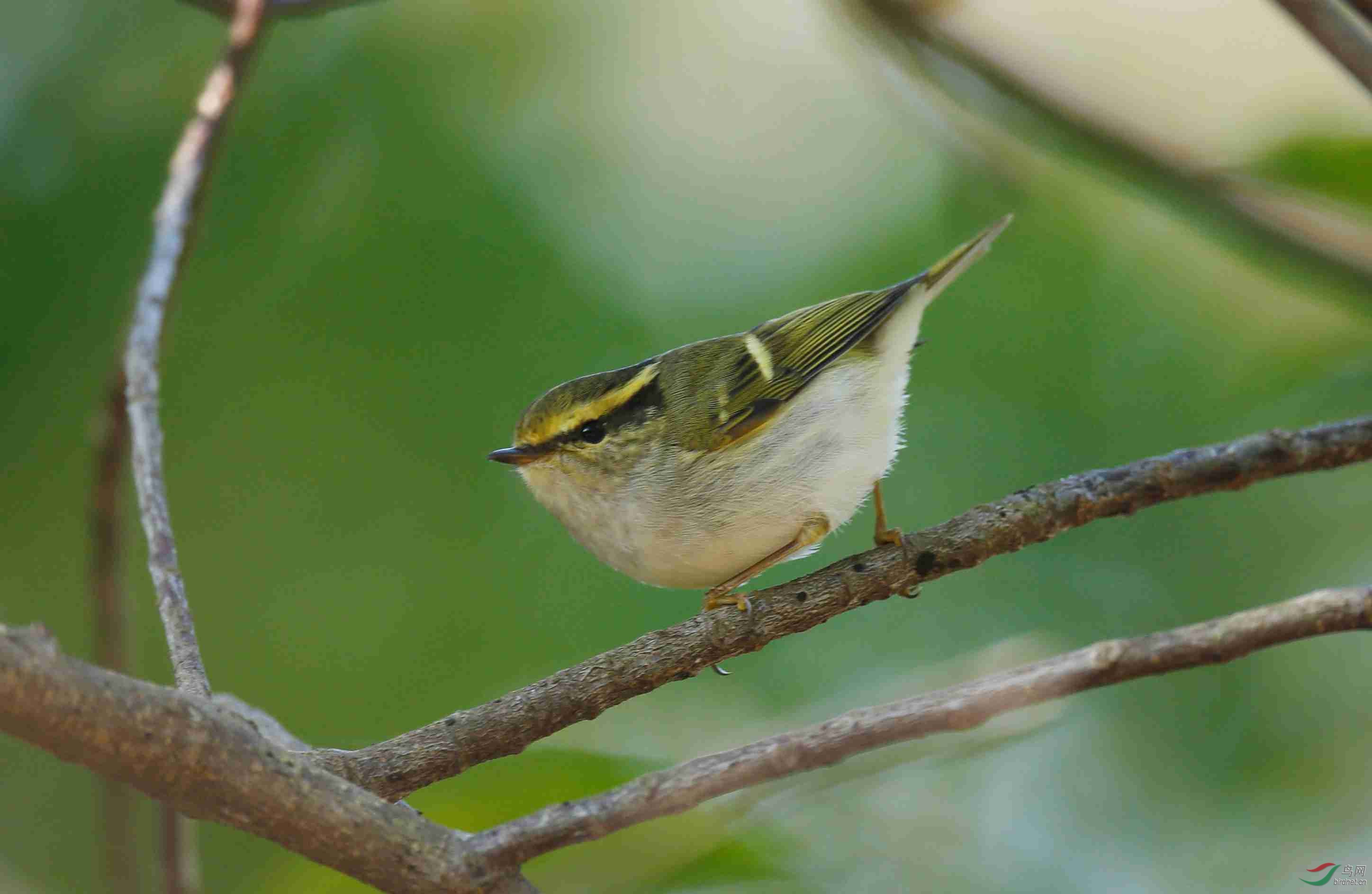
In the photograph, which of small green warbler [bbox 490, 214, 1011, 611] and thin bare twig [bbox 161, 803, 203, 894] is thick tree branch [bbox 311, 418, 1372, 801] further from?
thin bare twig [bbox 161, 803, 203, 894]

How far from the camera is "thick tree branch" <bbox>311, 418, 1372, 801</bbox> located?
1499mm

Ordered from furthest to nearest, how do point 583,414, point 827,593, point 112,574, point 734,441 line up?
point 583,414, point 734,441, point 112,574, point 827,593

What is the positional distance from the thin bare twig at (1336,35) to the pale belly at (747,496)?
3.98 feet

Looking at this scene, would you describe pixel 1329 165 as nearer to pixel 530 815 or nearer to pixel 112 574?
pixel 530 815

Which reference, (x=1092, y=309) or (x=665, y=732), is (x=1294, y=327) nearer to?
(x=1092, y=309)

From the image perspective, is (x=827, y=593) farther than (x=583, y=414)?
No

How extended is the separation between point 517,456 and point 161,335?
2.96 ft

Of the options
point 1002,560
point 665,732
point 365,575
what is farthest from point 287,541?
point 1002,560

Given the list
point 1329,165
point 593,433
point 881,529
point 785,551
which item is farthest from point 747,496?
point 1329,165

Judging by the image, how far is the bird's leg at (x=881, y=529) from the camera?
209cm

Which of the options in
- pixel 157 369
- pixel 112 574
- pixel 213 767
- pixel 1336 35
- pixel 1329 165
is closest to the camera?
pixel 213 767

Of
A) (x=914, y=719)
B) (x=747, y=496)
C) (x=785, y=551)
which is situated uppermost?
(x=747, y=496)

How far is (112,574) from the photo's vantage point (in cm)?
246

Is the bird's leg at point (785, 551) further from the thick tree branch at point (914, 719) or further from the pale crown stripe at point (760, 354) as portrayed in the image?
the thick tree branch at point (914, 719)
